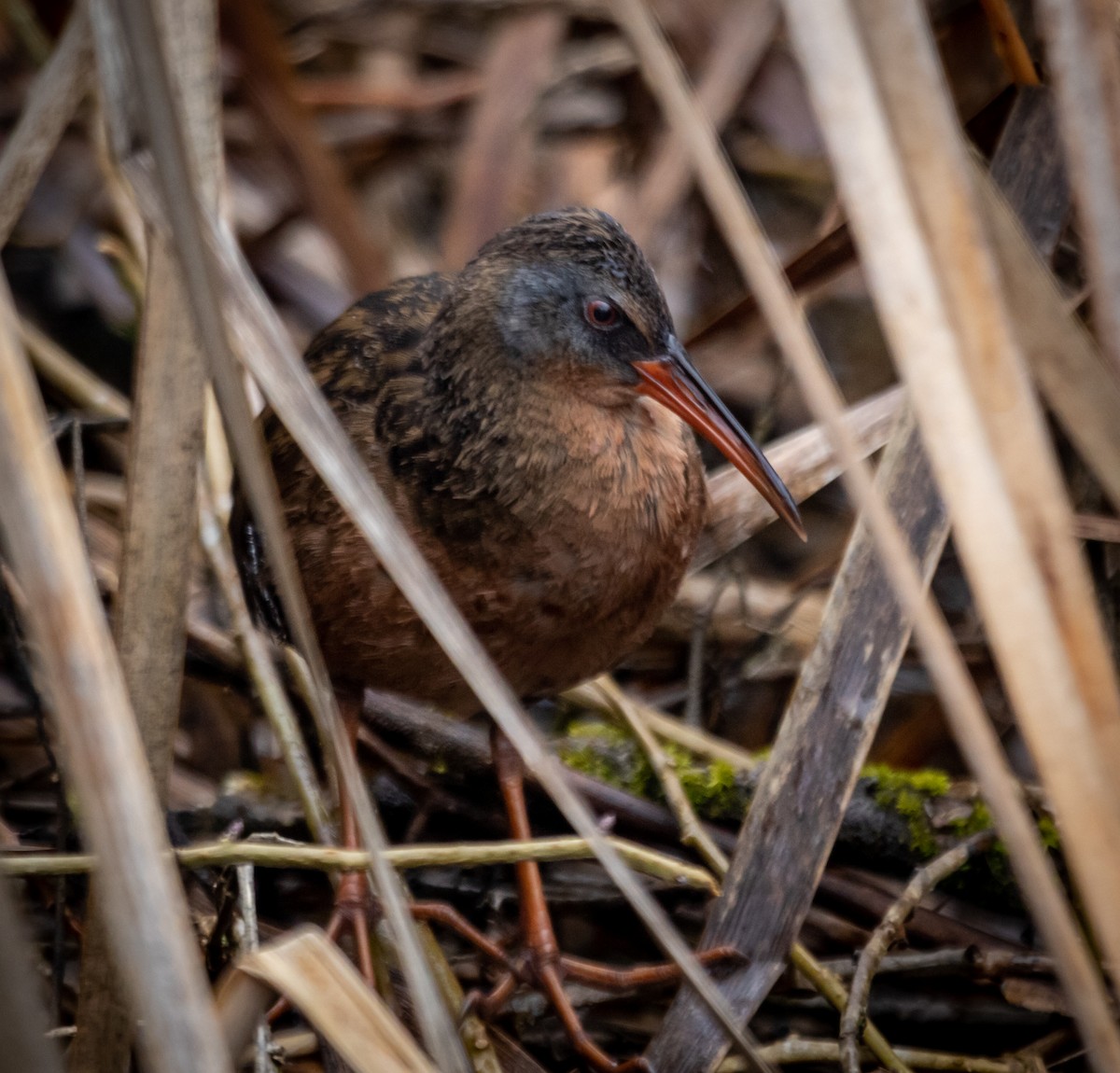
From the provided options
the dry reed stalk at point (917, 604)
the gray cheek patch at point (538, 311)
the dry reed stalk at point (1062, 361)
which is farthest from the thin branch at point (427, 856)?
the gray cheek patch at point (538, 311)

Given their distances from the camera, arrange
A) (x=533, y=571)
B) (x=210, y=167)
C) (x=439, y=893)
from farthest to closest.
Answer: (x=439, y=893) → (x=533, y=571) → (x=210, y=167)

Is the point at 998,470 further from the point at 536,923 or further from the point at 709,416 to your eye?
the point at 536,923

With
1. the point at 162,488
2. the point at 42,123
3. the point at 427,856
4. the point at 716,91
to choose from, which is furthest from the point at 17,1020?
the point at 716,91

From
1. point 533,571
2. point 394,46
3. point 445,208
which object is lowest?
point 533,571

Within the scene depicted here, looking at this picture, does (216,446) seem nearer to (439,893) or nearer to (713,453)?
(439,893)

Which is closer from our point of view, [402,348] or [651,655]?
[402,348]

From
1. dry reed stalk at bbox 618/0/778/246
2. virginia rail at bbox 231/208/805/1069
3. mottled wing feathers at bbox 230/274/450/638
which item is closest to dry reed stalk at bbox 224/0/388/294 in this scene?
dry reed stalk at bbox 618/0/778/246

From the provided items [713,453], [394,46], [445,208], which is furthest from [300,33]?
[713,453]
